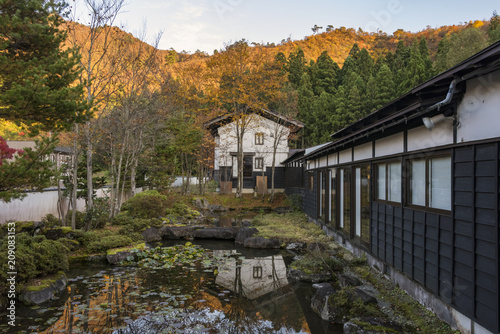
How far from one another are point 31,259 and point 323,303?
5825 mm

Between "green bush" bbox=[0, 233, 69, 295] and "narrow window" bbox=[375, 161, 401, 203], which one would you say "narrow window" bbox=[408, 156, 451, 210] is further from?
"green bush" bbox=[0, 233, 69, 295]

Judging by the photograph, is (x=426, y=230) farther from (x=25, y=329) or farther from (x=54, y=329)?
(x=25, y=329)

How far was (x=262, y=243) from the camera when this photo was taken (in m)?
11.7

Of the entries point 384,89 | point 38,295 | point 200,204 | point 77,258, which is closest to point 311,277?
point 38,295

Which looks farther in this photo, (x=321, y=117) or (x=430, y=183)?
(x=321, y=117)

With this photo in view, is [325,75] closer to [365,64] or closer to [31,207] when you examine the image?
[365,64]

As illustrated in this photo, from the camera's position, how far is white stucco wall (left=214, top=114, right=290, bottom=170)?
29047mm

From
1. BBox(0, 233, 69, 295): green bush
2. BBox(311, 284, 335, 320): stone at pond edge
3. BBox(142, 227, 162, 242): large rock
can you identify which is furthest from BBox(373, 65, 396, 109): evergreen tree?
BBox(0, 233, 69, 295): green bush

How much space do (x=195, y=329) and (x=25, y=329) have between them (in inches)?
102

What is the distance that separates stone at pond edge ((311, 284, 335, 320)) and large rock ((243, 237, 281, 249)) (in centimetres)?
559

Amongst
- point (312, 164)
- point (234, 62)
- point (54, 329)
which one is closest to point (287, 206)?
point (312, 164)

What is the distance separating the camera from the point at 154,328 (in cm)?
502

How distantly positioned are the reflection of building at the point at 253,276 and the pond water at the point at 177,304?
0.02 metres

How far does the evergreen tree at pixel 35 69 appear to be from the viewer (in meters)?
6.27
